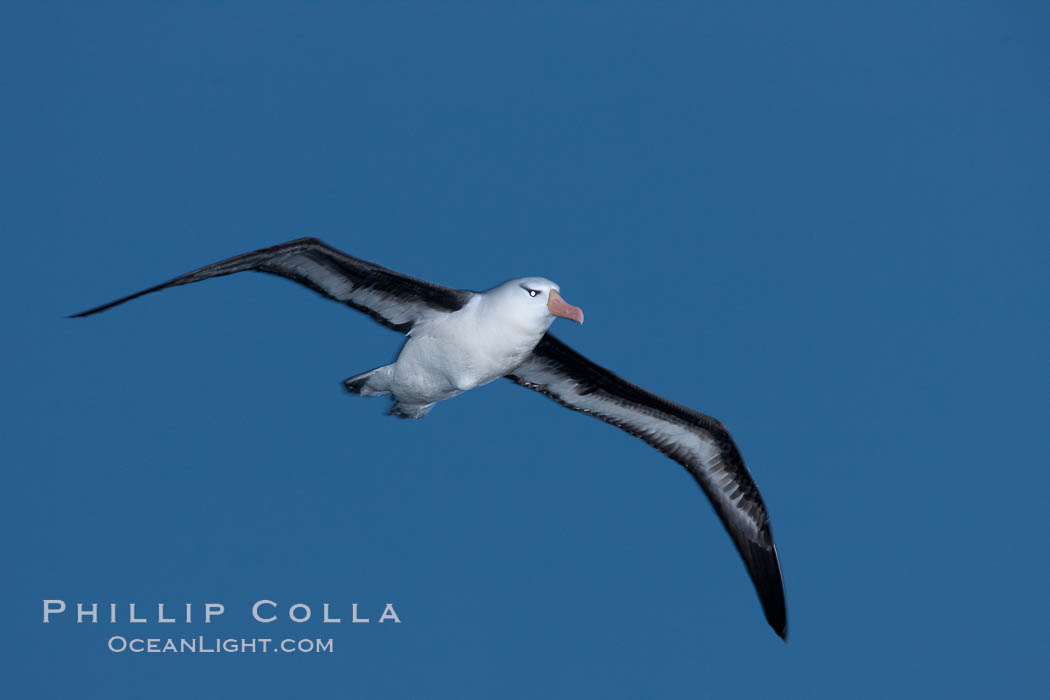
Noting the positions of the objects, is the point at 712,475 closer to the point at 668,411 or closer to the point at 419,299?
the point at 668,411

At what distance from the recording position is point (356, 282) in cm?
1028

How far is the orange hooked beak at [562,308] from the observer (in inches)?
367

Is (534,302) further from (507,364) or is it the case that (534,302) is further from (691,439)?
(691,439)

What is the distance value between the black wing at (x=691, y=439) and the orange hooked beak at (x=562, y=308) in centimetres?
178

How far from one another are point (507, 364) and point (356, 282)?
1.54 meters

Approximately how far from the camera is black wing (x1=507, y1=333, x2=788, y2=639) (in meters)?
11.5

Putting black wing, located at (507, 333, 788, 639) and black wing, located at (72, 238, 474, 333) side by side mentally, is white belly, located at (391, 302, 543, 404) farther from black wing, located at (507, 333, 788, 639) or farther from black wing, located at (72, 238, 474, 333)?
black wing, located at (507, 333, 788, 639)

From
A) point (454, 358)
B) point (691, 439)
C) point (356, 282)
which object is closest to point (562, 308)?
point (454, 358)

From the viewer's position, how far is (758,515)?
12.0 meters

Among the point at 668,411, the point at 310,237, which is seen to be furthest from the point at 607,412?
the point at 310,237

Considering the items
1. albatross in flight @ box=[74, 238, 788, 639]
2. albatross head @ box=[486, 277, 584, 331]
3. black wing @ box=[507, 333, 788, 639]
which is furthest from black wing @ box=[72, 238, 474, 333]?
black wing @ box=[507, 333, 788, 639]

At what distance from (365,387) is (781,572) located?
4.59 meters

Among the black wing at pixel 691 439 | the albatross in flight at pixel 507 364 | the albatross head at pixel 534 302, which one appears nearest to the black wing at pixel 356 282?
the albatross in flight at pixel 507 364

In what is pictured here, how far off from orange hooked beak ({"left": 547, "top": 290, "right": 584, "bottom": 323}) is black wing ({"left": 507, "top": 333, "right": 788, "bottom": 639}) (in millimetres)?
1784
